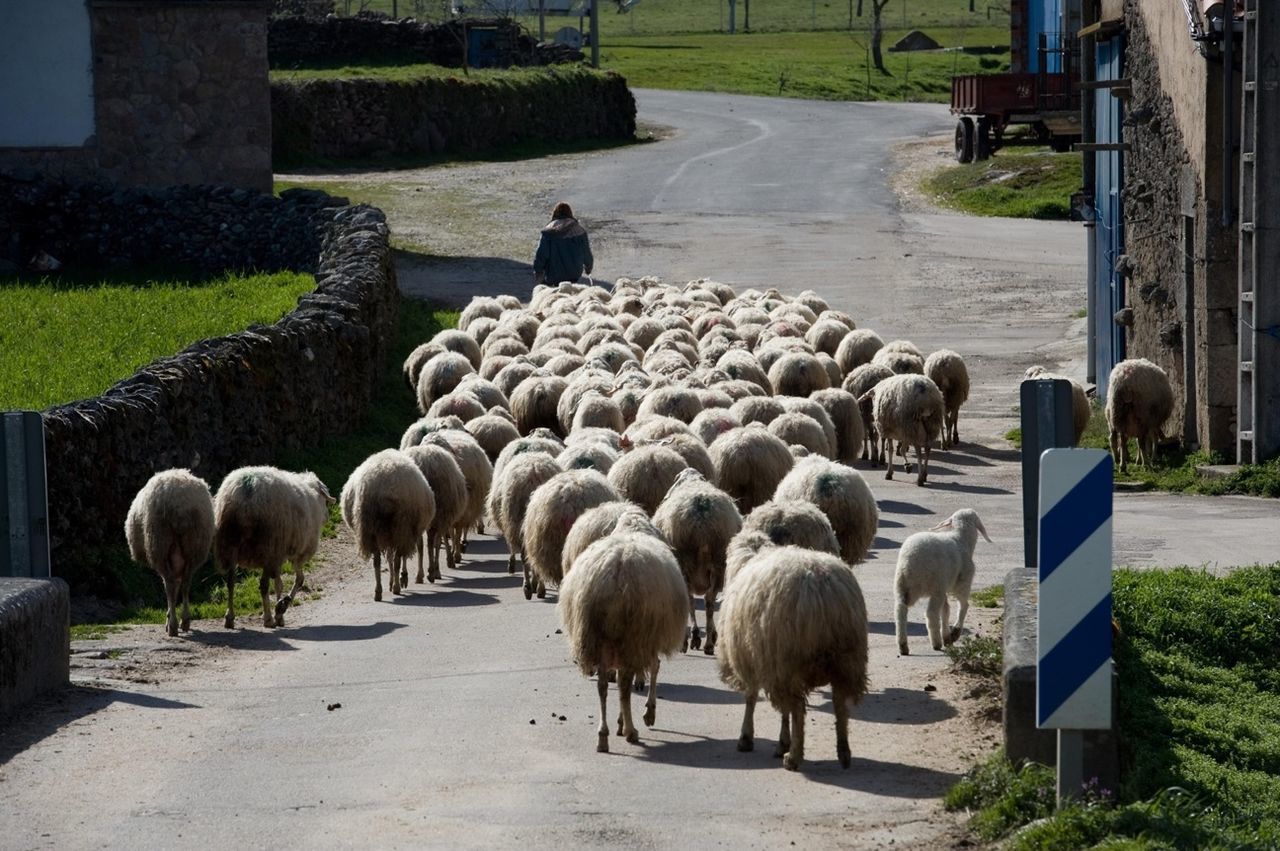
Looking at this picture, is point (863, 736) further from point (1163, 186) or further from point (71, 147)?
point (71, 147)

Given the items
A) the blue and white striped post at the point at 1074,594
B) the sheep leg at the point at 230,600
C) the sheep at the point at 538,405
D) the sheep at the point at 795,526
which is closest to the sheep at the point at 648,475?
the sheep at the point at 795,526

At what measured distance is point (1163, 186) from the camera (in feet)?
59.5

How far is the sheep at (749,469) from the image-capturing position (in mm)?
12250

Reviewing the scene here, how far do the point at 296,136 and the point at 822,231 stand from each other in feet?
48.5

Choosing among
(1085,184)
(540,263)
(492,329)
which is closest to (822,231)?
(540,263)

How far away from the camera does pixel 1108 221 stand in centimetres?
2195

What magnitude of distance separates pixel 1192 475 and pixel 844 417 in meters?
3.20

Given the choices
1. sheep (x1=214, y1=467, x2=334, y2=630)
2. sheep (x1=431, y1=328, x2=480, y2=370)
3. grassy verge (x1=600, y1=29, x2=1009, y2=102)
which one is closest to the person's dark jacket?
sheep (x1=431, y1=328, x2=480, y2=370)

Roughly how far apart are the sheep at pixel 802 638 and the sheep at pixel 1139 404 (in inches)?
381

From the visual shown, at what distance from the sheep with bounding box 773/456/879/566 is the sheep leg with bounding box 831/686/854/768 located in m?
3.05

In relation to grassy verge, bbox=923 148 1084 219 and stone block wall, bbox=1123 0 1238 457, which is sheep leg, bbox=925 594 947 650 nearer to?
stone block wall, bbox=1123 0 1238 457

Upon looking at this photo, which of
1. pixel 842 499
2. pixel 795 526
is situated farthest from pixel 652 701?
pixel 842 499

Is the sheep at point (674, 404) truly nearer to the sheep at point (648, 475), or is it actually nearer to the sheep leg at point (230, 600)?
the sheep at point (648, 475)

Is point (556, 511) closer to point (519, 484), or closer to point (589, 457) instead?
point (519, 484)
